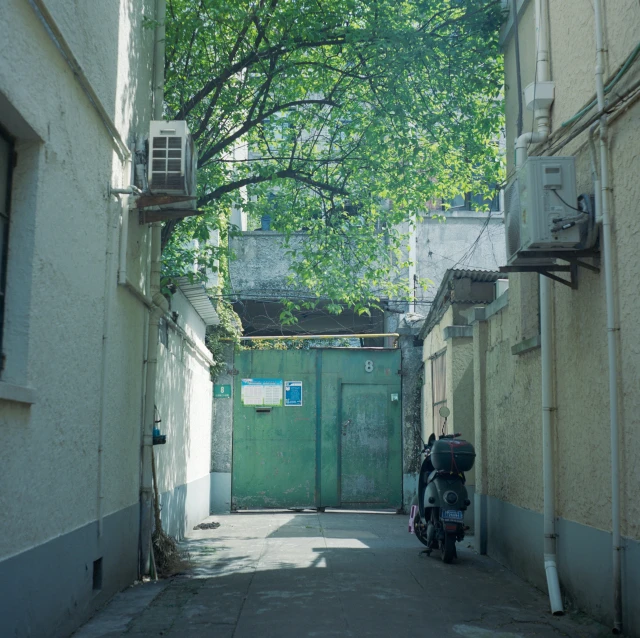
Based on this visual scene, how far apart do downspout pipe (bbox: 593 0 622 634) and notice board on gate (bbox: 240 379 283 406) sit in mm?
10554

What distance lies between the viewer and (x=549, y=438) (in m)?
6.89

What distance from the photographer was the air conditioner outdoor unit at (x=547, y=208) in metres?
5.84

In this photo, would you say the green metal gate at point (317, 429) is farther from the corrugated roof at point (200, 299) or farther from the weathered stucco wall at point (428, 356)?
the corrugated roof at point (200, 299)

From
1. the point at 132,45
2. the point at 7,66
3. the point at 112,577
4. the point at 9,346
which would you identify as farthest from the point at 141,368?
the point at 7,66

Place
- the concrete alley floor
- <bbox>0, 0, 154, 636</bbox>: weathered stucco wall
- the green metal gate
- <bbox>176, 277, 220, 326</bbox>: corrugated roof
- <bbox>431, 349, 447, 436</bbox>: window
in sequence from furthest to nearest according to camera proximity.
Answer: the green metal gate, <bbox>431, 349, 447, 436</bbox>: window, <bbox>176, 277, 220, 326</bbox>: corrugated roof, the concrete alley floor, <bbox>0, 0, 154, 636</bbox>: weathered stucco wall

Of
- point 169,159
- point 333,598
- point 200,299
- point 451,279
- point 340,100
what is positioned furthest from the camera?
point 451,279

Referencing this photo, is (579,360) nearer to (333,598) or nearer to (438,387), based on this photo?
(333,598)

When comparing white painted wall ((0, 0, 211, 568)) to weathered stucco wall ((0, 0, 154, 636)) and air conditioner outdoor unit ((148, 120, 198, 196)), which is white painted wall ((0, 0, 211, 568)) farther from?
air conditioner outdoor unit ((148, 120, 198, 196))

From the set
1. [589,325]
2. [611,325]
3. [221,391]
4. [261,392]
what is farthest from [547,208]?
[221,391]

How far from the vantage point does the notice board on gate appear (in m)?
15.7

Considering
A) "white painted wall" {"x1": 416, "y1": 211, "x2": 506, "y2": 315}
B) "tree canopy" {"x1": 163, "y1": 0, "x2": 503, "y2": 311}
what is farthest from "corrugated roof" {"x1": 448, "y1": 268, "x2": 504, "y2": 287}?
"white painted wall" {"x1": 416, "y1": 211, "x2": 506, "y2": 315}

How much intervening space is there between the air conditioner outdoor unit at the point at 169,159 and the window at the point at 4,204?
2640 mm

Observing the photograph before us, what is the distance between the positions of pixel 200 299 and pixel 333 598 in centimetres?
638

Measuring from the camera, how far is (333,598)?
670 cm
